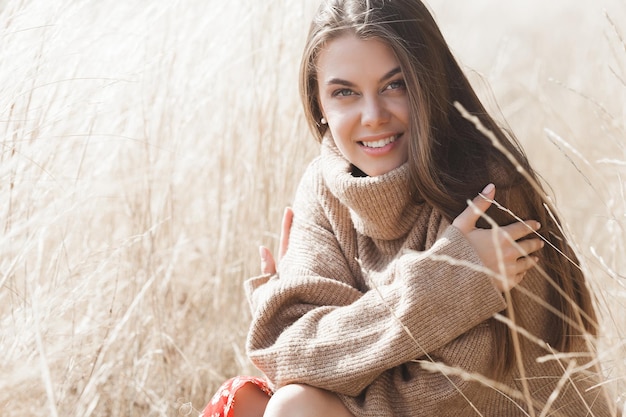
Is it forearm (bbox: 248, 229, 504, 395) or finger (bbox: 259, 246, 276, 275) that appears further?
finger (bbox: 259, 246, 276, 275)

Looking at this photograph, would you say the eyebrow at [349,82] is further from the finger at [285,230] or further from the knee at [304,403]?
the knee at [304,403]

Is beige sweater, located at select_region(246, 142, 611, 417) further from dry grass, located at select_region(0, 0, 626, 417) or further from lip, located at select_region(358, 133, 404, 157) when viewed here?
dry grass, located at select_region(0, 0, 626, 417)

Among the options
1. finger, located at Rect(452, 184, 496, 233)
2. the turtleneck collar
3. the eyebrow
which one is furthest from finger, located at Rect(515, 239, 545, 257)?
the eyebrow

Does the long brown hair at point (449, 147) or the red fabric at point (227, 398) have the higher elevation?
the long brown hair at point (449, 147)

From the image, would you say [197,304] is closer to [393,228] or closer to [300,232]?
[300,232]

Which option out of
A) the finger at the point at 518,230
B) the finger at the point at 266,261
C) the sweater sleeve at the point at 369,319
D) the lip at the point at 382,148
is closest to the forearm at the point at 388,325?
the sweater sleeve at the point at 369,319

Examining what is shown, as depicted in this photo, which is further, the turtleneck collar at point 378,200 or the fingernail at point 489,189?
the turtleneck collar at point 378,200

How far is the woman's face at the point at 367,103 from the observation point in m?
2.02

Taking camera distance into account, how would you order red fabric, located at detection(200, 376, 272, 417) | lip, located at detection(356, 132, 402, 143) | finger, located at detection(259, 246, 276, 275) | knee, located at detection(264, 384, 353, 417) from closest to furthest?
knee, located at detection(264, 384, 353, 417), red fabric, located at detection(200, 376, 272, 417), lip, located at detection(356, 132, 402, 143), finger, located at detection(259, 246, 276, 275)

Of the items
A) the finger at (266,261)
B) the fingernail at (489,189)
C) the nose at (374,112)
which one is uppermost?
the nose at (374,112)

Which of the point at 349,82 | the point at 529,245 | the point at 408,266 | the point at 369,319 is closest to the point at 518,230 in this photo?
Answer: the point at 529,245

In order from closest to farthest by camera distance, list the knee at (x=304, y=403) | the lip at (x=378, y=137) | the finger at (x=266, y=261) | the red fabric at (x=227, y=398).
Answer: the knee at (x=304, y=403) < the red fabric at (x=227, y=398) < the lip at (x=378, y=137) < the finger at (x=266, y=261)

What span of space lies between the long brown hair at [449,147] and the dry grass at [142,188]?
0.11 metres

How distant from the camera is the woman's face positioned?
6.61 feet
